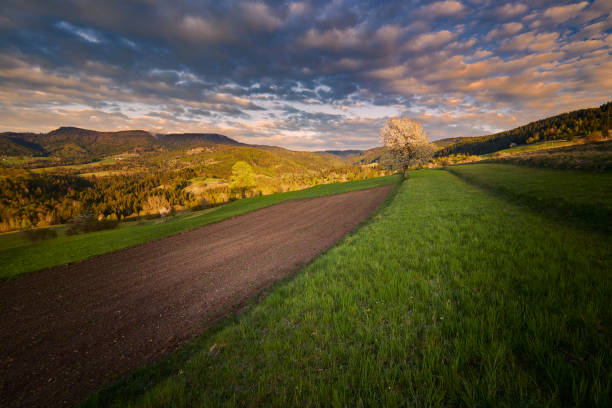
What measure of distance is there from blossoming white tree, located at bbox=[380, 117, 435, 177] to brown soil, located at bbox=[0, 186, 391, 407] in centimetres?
3525

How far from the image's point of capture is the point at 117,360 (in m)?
5.04

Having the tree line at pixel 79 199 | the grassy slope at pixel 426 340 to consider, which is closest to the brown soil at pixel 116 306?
the grassy slope at pixel 426 340

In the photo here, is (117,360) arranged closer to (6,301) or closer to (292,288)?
(292,288)

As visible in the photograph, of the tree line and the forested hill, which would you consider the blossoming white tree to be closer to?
the tree line

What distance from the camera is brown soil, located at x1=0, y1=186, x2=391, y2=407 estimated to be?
15.7 feet

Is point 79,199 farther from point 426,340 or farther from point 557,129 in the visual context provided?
point 557,129

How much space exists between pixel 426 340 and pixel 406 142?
1794 inches

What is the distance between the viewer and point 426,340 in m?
2.96

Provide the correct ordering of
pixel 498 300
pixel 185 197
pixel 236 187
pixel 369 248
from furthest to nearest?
pixel 185 197 < pixel 236 187 < pixel 369 248 < pixel 498 300


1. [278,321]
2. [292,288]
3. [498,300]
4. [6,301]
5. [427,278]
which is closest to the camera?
[498,300]

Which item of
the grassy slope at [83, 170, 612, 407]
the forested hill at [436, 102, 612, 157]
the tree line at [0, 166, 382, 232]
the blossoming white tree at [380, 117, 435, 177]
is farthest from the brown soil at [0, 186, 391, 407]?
the forested hill at [436, 102, 612, 157]

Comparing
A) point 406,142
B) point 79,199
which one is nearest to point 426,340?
point 406,142

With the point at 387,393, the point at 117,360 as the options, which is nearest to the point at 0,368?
the point at 117,360

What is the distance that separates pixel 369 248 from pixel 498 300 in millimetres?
4248
